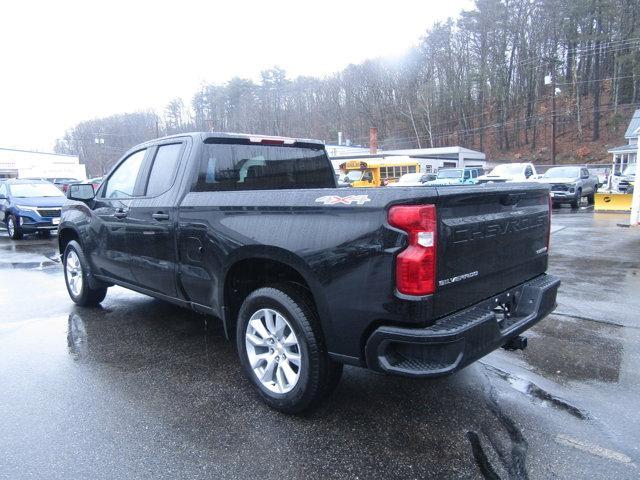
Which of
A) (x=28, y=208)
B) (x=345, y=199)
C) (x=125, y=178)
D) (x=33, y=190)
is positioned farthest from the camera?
(x=33, y=190)

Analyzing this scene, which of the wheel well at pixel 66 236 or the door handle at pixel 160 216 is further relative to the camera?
the wheel well at pixel 66 236

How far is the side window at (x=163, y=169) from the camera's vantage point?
13.9 feet

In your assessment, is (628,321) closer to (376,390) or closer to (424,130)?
(376,390)

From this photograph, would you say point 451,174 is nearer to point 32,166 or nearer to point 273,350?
point 273,350

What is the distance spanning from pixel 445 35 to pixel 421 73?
19.0 ft

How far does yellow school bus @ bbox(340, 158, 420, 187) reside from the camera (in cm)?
3522

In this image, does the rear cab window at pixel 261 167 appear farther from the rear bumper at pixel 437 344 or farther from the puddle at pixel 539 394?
the puddle at pixel 539 394

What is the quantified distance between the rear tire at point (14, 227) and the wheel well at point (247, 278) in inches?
482

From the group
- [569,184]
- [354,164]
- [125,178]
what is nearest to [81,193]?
[125,178]

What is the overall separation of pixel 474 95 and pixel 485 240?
6566 cm

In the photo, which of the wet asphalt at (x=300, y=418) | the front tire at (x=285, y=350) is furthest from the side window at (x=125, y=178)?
the front tire at (x=285, y=350)

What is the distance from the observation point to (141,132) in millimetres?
71312

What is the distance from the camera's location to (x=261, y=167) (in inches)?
176

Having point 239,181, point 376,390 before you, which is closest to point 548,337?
point 376,390
